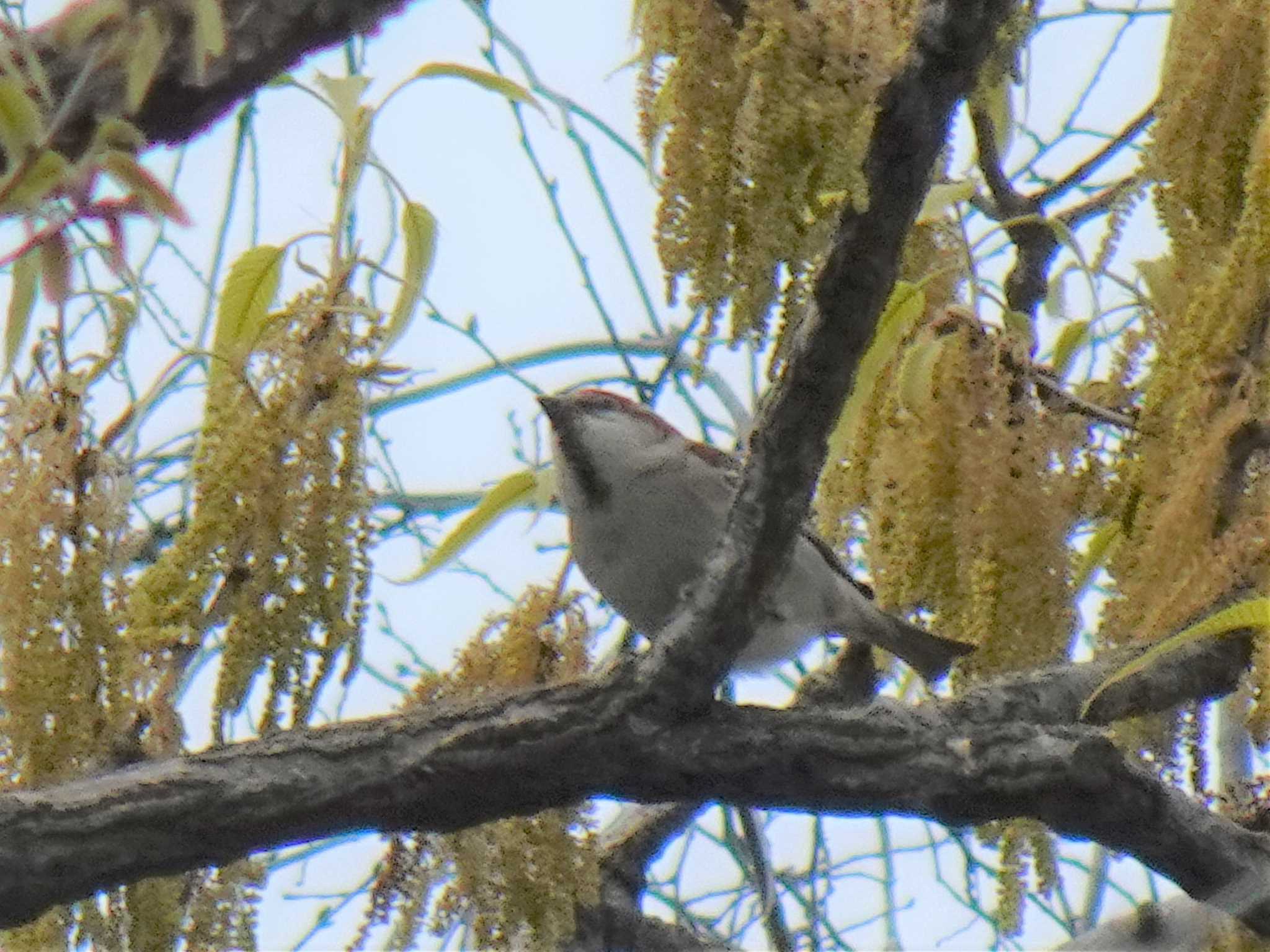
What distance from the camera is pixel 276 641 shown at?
1.98 metres

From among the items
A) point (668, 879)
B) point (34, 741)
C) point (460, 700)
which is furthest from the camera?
point (668, 879)

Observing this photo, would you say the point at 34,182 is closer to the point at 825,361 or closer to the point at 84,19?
the point at 84,19

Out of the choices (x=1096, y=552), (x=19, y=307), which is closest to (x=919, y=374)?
(x=1096, y=552)

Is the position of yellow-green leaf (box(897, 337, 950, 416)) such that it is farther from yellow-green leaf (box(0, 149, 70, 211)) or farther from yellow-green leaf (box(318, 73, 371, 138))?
yellow-green leaf (box(0, 149, 70, 211))

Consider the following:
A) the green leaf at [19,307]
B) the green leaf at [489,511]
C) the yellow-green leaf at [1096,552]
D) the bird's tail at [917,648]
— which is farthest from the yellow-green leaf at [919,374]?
the green leaf at [19,307]

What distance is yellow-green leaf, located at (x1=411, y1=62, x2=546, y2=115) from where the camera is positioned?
2.44m

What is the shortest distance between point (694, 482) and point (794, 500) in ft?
4.86

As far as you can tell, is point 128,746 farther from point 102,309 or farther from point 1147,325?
point 1147,325

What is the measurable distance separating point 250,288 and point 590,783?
866mm

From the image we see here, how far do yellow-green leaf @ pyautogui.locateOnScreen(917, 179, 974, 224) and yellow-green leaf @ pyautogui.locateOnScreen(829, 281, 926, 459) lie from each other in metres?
0.15

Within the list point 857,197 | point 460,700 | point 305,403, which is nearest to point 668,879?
point 460,700

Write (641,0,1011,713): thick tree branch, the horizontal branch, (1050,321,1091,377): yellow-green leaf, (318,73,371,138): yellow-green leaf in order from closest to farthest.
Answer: (641,0,1011,713): thick tree branch, the horizontal branch, (318,73,371,138): yellow-green leaf, (1050,321,1091,377): yellow-green leaf

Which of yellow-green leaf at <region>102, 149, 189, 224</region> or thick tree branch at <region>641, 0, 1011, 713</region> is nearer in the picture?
yellow-green leaf at <region>102, 149, 189, 224</region>

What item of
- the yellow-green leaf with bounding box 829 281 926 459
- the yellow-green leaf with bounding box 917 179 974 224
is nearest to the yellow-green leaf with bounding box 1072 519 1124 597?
the yellow-green leaf with bounding box 829 281 926 459
